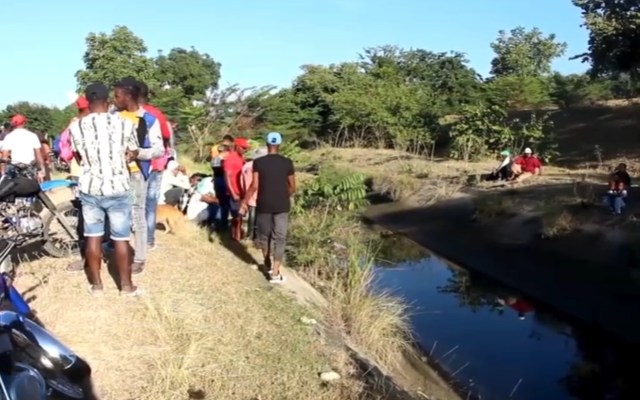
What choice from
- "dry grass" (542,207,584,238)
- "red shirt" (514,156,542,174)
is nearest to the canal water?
"dry grass" (542,207,584,238)

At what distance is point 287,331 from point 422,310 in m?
7.08

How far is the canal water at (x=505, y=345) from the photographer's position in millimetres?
11352

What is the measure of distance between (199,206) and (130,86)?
5.12m

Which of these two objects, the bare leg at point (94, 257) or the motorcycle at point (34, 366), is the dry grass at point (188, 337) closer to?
the bare leg at point (94, 257)

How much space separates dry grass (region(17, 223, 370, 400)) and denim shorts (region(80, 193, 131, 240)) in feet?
2.18

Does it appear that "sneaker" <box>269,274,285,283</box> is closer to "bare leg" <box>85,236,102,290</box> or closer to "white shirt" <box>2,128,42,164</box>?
"bare leg" <box>85,236,102,290</box>

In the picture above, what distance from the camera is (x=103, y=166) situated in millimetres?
7391

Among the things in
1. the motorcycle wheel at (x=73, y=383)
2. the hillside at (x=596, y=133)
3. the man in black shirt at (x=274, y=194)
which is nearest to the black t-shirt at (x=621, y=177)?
the hillside at (x=596, y=133)

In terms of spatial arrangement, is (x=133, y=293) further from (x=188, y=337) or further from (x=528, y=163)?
(x=528, y=163)

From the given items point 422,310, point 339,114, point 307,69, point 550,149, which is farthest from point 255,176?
point 307,69

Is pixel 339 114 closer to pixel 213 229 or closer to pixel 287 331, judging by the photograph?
pixel 213 229

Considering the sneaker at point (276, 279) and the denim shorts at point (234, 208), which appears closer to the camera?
the sneaker at point (276, 279)

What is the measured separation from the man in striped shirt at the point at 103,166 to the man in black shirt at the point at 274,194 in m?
2.37

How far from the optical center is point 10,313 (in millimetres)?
4133
